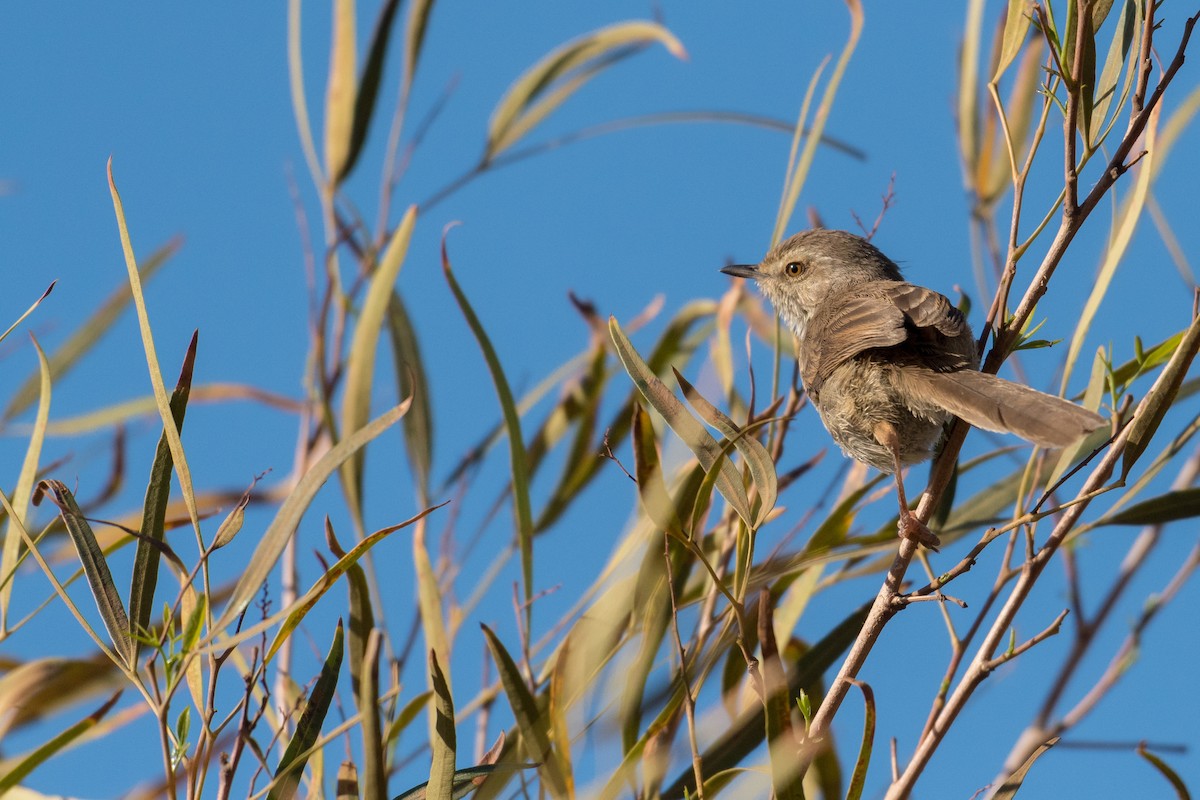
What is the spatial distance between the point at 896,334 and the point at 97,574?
1.70m

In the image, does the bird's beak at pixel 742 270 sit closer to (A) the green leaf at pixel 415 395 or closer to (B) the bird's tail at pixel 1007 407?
(A) the green leaf at pixel 415 395

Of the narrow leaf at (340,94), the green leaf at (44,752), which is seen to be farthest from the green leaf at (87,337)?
the green leaf at (44,752)

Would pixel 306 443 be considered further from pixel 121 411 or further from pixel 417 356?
pixel 121 411

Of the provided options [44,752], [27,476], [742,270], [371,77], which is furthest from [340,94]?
[44,752]

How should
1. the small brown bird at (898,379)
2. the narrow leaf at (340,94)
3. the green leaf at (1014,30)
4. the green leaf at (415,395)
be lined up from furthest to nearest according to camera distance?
the narrow leaf at (340,94) → the green leaf at (415,395) → the small brown bird at (898,379) → the green leaf at (1014,30)

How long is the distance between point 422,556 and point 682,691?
2.35 feet

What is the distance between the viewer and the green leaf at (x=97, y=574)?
1803 mm

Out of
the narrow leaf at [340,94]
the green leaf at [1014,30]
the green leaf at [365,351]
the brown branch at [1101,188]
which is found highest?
the narrow leaf at [340,94]

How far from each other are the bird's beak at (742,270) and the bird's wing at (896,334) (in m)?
0.75

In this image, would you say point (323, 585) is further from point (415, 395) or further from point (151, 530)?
point (415, 395)

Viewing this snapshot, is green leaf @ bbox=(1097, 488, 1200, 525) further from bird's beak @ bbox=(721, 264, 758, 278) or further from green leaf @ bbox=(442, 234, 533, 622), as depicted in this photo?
bird's beak @ bbox=(721, 264, 758, 278)

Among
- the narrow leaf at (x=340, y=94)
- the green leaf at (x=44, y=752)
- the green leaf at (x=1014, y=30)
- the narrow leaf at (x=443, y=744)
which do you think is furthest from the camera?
the narrow leaf at (x=340, y=94)

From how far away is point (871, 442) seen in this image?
2904 millimetres

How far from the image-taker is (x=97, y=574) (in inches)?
72.5
